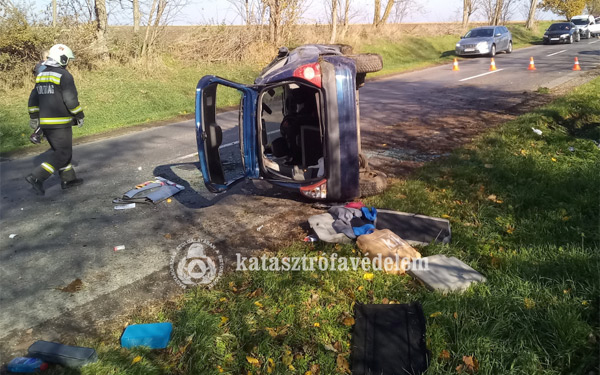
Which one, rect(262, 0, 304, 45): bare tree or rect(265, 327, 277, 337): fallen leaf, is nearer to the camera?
rect(265, 327, 277, 337): fallen leaf

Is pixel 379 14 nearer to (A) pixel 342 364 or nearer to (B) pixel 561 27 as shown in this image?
(B) pixel 561 27

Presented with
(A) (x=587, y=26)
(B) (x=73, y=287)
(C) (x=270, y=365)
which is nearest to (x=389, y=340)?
(C) (x=270, y=365)

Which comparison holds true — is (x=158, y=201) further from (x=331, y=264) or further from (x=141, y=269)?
(x=331, y=264)

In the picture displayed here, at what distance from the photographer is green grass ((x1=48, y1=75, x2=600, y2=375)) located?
2920 millimetres

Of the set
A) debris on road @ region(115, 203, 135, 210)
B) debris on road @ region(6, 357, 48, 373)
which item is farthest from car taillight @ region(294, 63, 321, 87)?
debris on road @ region(6, 357, 48, 373)

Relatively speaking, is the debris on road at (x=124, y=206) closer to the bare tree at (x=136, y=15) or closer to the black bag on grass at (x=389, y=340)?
the black bag on grass at (x=389, y=340)

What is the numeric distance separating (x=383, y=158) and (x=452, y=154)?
1.07m

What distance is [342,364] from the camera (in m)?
2.98

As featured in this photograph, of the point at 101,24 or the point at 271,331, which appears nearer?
the point at 271,331

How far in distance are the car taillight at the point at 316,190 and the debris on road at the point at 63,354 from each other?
286 centimetres

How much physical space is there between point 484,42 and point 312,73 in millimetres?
21749

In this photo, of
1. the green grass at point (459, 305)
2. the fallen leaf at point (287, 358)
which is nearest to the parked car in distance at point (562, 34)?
the green grass at point (459, 305)

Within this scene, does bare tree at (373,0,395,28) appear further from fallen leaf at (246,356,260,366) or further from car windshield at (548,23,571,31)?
fallen leaf at (246,356,260,366)

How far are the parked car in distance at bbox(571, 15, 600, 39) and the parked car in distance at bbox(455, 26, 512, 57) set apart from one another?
13.7m
